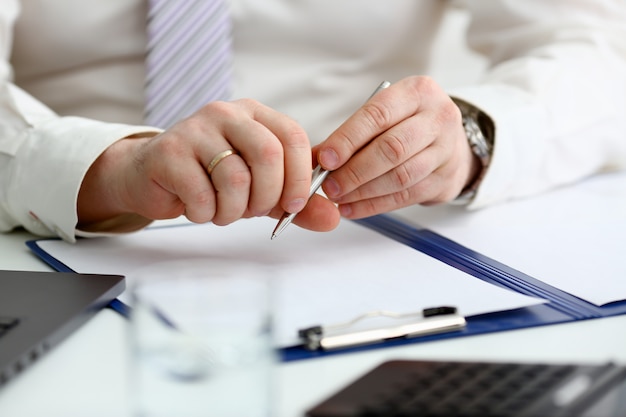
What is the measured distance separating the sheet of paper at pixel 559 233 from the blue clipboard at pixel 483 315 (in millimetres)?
15

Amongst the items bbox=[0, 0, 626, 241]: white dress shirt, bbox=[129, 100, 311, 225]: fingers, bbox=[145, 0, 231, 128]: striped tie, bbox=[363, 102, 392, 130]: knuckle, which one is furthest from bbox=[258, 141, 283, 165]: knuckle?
bbox=[145, 0, 231, 128]: striped tie

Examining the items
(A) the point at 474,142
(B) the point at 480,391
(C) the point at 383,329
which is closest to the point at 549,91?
(A) the point at 474,142

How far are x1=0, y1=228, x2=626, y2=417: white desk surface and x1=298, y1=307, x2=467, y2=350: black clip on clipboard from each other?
1cm

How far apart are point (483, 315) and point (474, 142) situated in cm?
34

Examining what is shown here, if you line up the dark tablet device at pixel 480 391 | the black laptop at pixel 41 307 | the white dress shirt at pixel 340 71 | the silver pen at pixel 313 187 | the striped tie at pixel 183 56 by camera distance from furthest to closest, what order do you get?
the striped tie at pixel 183 56, the white dress shirt at pixel 340 71, the silver pen at pixel 313 187, the black laptop at pixel 41 307, the dark tablet device at pixel 480 391

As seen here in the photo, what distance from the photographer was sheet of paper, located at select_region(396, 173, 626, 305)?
708 millimetres

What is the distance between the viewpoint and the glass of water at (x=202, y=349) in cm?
41

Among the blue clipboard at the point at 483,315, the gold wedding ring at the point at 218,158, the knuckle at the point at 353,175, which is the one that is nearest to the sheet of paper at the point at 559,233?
the blue clipboard at the point at 483,315

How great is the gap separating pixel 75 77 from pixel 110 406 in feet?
2.47

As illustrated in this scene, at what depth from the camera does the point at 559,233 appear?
0.84 metres

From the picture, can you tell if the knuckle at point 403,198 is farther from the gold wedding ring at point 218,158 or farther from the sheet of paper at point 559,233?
the gold wedding ring at point 218,158

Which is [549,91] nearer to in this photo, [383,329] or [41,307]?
[383,329]

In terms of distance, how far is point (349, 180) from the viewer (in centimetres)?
75

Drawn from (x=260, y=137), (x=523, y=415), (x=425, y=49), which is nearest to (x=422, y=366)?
(x=523, y=415)
